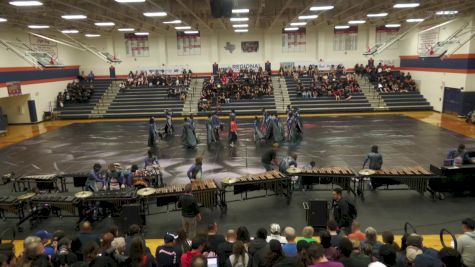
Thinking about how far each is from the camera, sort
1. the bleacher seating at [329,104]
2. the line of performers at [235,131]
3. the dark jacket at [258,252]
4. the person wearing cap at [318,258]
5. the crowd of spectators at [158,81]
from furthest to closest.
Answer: the crowd of spectators at [158,81]
the bleacher seating at [329,104]
the line of performers at [235,131]
the dark jacket at [258,252]
the person wearing cap at [318,258]

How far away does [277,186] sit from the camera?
10.4 meters

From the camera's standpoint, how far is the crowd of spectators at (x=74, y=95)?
31.2 m

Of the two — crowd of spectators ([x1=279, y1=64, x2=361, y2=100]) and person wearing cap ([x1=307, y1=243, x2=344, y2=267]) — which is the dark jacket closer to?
person wearing cap ([x1=307, y1=243, x2=344, y2=267])

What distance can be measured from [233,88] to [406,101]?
15202mm

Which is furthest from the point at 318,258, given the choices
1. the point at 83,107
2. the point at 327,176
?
the point at 83,107

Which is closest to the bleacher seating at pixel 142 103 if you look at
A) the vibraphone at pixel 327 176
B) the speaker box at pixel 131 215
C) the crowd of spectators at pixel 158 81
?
the crowd of spectators at pixel 158 81

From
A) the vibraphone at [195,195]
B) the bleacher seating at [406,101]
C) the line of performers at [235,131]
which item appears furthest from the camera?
the bleacher seating at [406,101]

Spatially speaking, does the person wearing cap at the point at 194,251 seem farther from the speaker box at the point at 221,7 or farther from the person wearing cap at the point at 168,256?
the speaker box at the point at 221,7

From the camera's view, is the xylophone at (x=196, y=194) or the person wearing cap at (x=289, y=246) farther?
the xylophone at (x=196, y=194)

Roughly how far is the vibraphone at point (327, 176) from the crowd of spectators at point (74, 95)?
2704cm

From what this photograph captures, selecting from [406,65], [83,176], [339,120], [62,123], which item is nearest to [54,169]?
[83,176]

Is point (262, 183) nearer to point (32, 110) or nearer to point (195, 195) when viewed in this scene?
point (195, 195)

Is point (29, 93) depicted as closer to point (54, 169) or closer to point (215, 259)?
point (54, 169)

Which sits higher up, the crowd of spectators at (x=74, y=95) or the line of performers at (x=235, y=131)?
the crowd of spectators at (x=74, y=95)
